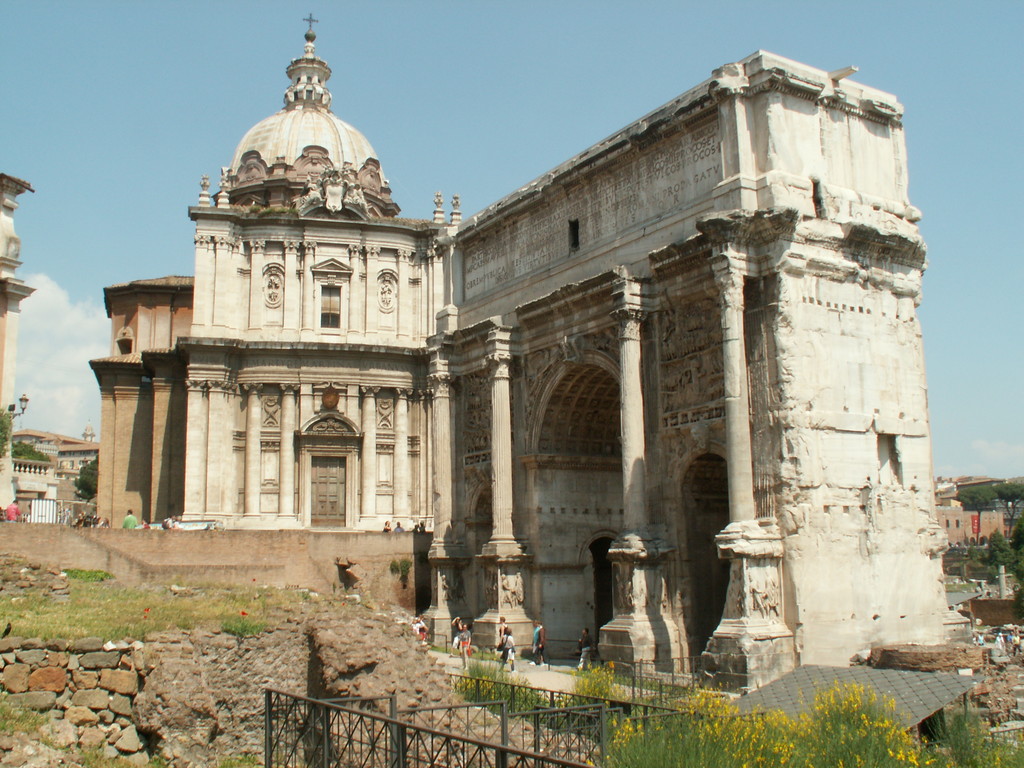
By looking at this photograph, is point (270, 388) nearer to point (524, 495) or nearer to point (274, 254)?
point (274, 254)

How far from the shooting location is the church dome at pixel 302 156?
4369 centimetres

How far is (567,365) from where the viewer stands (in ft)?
88.8

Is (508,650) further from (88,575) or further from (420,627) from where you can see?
(88,575)

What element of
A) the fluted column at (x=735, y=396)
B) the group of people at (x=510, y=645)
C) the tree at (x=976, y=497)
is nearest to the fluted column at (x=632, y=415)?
the fluted column at (x=735, y=396)

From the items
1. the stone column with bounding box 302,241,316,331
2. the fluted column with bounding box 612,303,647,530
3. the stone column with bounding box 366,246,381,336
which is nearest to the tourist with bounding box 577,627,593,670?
the fluted column with bounding box 612,303,647,530

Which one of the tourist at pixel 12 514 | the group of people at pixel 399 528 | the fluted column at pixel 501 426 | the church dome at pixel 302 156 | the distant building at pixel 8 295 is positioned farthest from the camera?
the church dome at pixel 302 156

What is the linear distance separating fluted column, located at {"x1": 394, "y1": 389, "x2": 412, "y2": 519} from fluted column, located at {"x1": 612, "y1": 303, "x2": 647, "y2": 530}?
16357 millimetres

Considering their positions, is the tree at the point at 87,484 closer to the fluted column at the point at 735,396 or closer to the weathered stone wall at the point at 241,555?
the weathered stone wall at the point at 241,555

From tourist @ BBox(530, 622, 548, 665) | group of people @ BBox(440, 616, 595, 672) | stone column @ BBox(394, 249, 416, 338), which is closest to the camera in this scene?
group of people @ BBox(440, 616, 595, 672)

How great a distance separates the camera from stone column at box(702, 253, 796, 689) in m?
19.5

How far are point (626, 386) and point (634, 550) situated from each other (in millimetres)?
3528

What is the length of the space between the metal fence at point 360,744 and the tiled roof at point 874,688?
13.4 ft

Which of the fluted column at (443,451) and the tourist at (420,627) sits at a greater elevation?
the fluted column at (443,451)

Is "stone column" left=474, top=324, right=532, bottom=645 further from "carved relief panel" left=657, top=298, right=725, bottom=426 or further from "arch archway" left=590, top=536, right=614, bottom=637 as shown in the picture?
"carved relief panel" left=657, top=298, right=725, bottom=426
